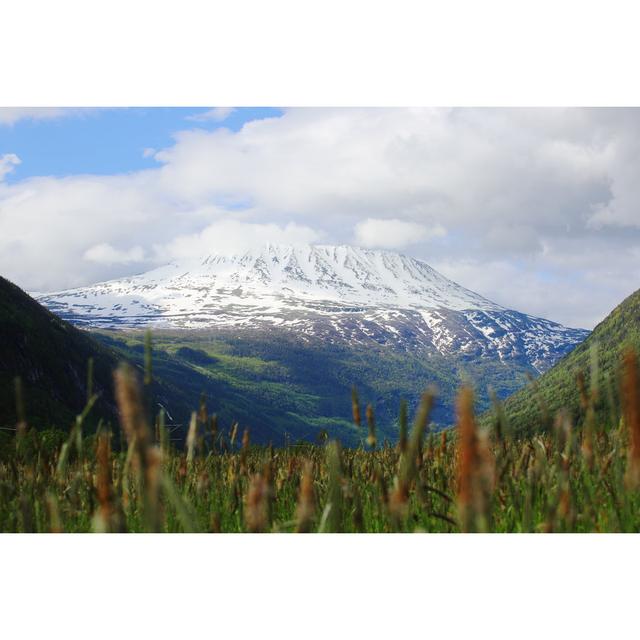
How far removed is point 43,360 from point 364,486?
53.3 meters

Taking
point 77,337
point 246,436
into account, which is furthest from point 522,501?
point 77,337

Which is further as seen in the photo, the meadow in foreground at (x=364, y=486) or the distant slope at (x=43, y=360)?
the distant slope at (x=43, y=360)

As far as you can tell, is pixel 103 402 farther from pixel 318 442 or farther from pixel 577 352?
pixel 318 442

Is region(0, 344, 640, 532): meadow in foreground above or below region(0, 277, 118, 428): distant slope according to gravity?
below

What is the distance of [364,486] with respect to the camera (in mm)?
4820

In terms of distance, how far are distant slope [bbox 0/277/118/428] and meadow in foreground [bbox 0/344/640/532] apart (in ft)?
124

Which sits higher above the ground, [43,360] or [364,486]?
[43,360]

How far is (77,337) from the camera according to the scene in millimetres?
63312

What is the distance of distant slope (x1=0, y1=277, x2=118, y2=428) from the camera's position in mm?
43531

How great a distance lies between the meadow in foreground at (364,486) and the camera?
1.93 metres

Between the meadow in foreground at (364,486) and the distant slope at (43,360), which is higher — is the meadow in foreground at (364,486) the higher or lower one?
the lower one

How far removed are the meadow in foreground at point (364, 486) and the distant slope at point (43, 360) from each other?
37.7m

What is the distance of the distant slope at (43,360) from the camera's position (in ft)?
143

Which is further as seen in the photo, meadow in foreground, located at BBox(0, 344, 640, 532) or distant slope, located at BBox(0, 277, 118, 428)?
distant slope, located at BBox(0, 277, 118, 428)
